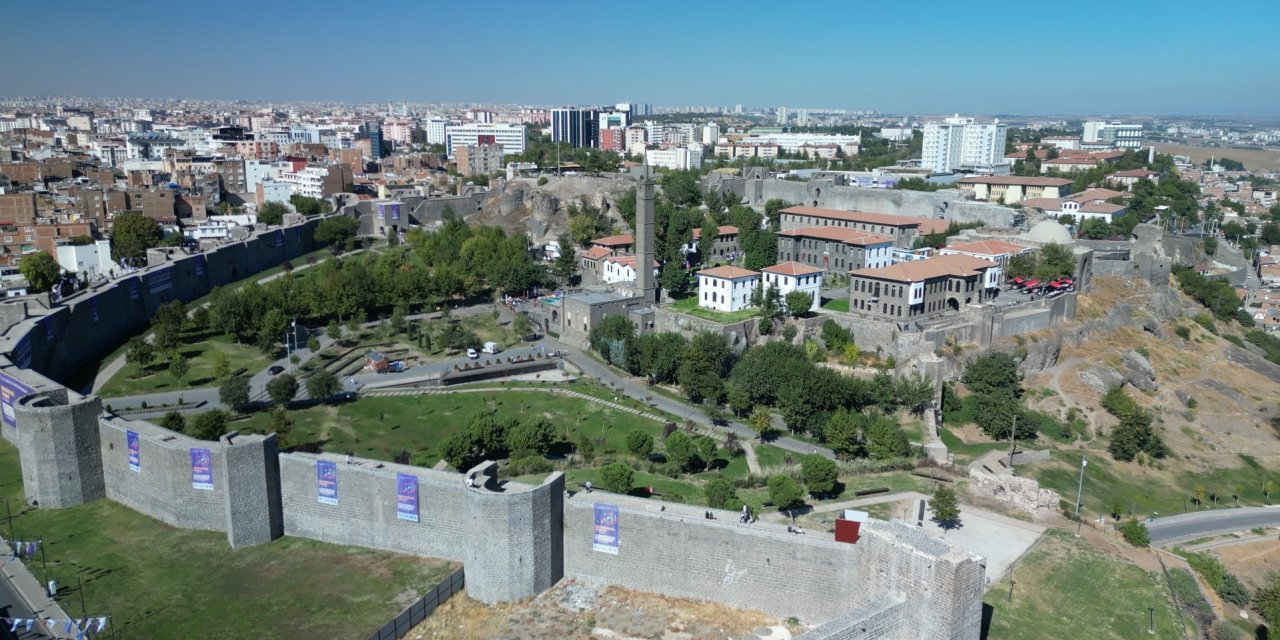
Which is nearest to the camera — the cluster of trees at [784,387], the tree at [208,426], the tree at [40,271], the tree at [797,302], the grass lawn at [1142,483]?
the tree at [208,426]

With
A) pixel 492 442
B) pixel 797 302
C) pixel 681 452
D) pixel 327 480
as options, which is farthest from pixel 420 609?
pixel 797 302

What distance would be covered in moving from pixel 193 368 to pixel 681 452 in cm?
2081

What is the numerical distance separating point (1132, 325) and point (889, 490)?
27122 mm

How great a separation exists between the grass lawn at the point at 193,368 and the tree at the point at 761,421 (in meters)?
20.1

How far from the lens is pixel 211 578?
20.0 meters

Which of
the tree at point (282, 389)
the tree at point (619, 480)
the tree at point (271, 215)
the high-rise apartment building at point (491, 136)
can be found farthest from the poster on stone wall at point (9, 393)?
the high-rise apartment building at point (491, 136)

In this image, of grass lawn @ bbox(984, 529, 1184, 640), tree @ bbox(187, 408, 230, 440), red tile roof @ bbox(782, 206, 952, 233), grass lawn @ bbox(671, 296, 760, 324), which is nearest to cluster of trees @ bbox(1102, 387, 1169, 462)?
grass lawn @ bbox(984, 529, 1184, 640)

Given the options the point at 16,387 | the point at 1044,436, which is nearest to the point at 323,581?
the point at 16,387

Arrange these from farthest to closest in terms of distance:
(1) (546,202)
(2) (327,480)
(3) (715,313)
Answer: (1) (546,202)
(3) (715,313)
(2) (327,480)

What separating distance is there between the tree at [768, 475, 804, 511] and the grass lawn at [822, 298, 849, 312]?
21334 mm

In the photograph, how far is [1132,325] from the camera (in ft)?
151

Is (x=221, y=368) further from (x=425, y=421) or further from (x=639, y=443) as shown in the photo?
(x=639, y=443)

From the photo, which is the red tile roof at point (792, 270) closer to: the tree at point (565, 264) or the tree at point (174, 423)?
the tree at point (565, 264)

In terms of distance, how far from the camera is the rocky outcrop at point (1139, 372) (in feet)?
134
